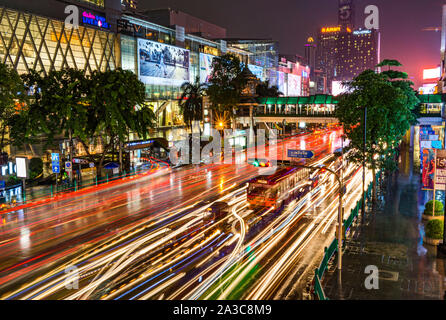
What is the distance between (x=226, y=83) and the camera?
222ft

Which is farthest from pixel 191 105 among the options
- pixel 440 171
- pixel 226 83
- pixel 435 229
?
pixel 435 229

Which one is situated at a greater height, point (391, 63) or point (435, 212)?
point (391, 63)

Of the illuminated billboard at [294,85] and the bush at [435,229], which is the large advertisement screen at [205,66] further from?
the illuminated billboard at [294,85]

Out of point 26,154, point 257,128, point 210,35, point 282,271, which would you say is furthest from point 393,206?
point 210,35

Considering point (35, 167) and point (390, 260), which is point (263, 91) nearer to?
point (35, 167)

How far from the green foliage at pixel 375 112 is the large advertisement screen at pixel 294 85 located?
12816 cm

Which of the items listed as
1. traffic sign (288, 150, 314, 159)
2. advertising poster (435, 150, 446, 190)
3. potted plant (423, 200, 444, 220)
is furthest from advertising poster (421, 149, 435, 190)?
traffic sign (288, 150, 314, 159)

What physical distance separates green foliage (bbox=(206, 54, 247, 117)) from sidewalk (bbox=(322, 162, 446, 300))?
141 ft

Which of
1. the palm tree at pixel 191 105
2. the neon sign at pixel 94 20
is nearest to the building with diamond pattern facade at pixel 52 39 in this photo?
the neon sign at pixel 94 20

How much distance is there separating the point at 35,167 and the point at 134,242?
89.0 feet

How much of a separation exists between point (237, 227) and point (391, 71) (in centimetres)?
1891
